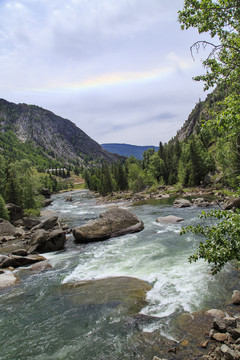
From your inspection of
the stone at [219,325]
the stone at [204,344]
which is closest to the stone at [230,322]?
the stone at [219,325]

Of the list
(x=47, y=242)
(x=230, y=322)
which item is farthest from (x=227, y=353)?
(x=47, y=242)

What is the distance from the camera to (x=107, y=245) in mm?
23781

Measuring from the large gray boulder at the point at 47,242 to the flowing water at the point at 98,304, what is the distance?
4.50 m

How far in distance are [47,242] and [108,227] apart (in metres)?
7.48

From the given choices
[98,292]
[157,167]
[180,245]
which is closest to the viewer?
[98,292]

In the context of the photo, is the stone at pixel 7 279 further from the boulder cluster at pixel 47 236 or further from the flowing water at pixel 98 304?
the flowing water at pixel 98 304

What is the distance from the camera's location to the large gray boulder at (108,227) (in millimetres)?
26156

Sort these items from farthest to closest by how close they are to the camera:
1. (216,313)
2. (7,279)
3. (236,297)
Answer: (7,279), (236,297), (216,313)

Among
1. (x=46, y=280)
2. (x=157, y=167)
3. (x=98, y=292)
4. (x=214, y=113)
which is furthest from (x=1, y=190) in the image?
(x=157, y=167)

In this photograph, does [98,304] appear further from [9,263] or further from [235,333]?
[9,263]

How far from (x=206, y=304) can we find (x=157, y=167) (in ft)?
335

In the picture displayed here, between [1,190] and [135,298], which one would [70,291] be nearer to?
[135,298]

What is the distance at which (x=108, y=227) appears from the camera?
2769cm

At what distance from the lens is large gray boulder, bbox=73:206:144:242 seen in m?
26.2
